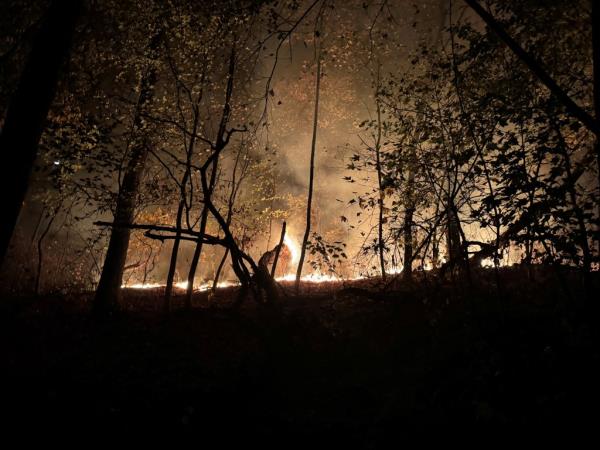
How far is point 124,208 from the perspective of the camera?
1208cm

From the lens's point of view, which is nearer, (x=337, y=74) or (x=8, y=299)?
(x=8, y=299)

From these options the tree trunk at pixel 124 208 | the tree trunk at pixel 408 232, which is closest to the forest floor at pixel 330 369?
the tree trunk at pixel 408 232

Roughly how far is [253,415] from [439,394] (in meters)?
3.25

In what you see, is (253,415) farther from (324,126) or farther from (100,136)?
(324,126)

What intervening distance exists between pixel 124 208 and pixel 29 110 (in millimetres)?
7332

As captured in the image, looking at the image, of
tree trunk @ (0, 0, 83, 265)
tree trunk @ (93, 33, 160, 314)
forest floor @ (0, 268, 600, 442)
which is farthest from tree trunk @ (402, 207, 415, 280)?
tree trunk @ (93, 33, 160, 314)

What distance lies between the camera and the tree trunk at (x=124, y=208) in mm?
11695

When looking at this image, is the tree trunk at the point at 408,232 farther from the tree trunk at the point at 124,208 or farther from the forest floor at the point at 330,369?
the tree trunk at the point at 124,208

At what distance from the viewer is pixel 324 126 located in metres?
26.0

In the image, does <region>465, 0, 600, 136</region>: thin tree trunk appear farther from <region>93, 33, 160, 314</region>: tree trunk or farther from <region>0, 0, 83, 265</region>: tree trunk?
<region>93, 33, 160, 314</region>: tree trunk

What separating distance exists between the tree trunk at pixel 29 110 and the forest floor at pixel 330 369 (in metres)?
3.81

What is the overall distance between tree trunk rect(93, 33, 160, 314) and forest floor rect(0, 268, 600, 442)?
111cm

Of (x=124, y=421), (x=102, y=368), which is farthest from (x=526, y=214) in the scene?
(x=102, y=368)

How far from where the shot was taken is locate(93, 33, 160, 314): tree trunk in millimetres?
11695
